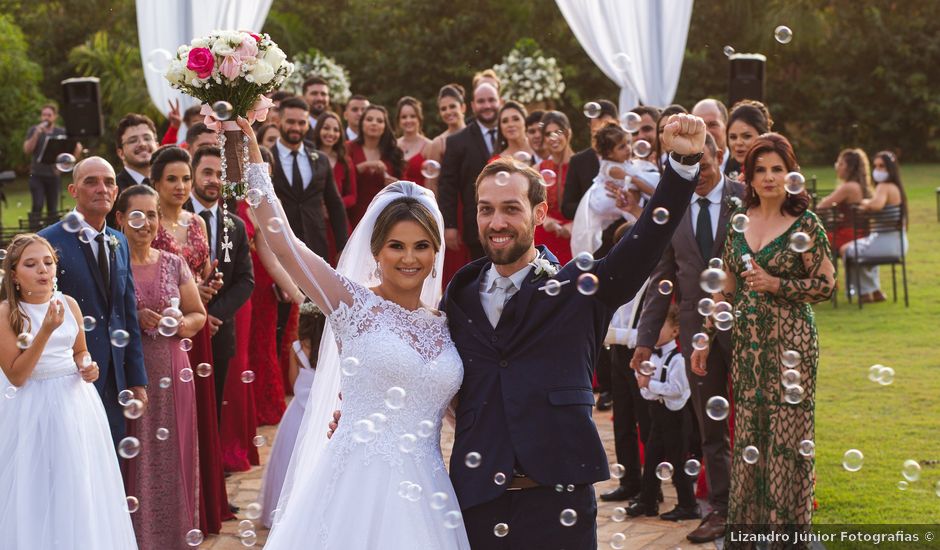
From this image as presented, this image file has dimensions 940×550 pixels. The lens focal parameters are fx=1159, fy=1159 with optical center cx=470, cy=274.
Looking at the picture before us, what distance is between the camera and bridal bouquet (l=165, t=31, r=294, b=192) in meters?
3.85

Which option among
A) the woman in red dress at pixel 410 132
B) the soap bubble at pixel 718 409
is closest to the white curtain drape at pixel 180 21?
the woman in red dress at pixel 410 132

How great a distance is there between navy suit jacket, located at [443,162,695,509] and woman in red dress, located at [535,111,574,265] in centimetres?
493

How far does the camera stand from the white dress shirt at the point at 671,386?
6.12 metres

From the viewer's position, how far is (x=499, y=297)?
3.47 meters

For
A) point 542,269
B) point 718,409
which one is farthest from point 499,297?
point 718,409

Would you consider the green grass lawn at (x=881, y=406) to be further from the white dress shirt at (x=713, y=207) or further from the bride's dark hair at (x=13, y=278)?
the bride's dark hair at (x=13, y=278)

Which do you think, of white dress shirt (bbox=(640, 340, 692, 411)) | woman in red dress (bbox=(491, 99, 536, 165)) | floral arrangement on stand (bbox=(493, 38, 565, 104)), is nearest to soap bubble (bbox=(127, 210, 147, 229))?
white dress shirt (bbox=(640, 340, 692, 411))

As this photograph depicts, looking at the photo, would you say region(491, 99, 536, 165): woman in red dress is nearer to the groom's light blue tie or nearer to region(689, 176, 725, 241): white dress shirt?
region(689, 176, 725, 241): white dress shirt

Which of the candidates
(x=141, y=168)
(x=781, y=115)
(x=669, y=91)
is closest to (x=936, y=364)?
(x=669, y=91)

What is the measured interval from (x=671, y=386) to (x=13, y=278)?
3.30m

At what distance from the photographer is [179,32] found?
33.8ft

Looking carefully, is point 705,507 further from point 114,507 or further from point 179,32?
point 179,32

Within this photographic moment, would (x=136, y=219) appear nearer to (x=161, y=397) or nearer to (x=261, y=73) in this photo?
(x=161, y=397)

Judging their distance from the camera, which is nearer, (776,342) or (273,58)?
(273,58)
